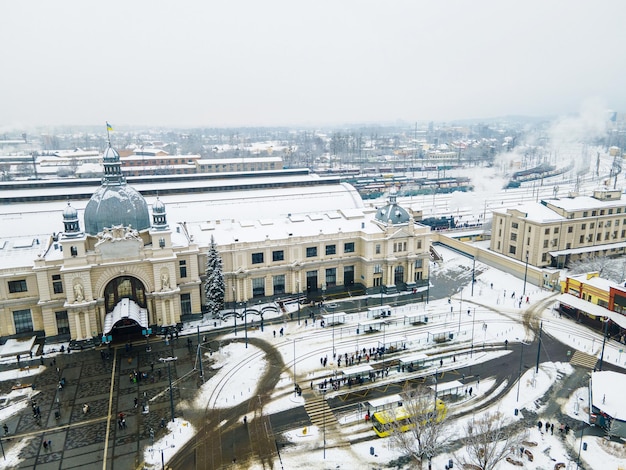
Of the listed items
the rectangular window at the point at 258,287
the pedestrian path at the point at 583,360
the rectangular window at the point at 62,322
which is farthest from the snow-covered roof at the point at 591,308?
the rectangular window at the point at 62,322

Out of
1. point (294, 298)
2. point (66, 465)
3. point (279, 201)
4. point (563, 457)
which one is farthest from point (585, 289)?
point (66, 465)

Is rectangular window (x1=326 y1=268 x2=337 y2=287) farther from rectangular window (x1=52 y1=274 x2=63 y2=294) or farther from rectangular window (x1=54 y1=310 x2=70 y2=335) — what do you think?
rectangular window (x1=52 y1=274 x2=63 y2=294)

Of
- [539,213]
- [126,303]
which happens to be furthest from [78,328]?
[539,213]

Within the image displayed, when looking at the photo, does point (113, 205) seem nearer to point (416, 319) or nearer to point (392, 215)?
point (392, 215)

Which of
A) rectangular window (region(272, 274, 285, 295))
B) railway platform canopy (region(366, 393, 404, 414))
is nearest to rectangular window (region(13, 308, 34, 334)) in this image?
rectangular window (region(272, 274, 285, 295))

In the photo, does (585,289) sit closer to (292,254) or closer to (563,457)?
(563,457)
